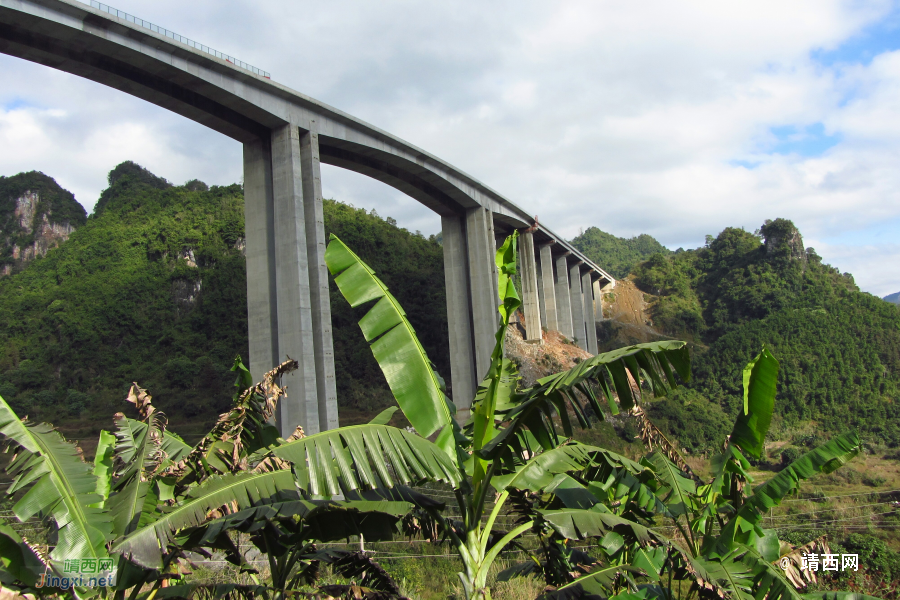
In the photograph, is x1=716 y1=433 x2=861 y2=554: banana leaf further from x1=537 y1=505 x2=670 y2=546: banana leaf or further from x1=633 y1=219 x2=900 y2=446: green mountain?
x1=633 y1=219 x2=900 y2=446: green mountain

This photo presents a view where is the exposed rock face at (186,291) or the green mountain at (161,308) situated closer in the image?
the green mountain at (161,308)

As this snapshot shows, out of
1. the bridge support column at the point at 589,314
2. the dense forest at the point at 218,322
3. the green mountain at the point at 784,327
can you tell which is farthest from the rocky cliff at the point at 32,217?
the green mountain at the point at 784,327

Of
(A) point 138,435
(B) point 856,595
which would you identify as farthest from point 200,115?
(B) point 856,595

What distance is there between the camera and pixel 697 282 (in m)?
61.1

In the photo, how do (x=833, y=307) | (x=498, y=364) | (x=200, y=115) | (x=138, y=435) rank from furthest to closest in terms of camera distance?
(x=833, y=307)
(x=200, y=115)
(x=138, y=435)
(x=498, y=364)

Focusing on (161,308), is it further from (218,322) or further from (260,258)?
(260,258)

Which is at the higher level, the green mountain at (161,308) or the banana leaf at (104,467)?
the green mountain at (161,308)

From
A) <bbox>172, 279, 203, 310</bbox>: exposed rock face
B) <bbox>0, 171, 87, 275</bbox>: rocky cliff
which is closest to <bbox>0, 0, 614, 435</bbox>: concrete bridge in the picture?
<bbox>172, 279, 203, 310</bbox>: exposed rock face

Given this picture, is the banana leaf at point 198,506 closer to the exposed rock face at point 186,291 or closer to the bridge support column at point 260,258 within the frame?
the bridge support column at point 260,258

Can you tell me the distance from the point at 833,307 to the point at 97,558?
50.2m

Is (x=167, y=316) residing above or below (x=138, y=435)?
above

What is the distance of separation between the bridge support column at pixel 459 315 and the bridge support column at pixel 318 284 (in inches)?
412

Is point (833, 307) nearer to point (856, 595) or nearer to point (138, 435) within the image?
point (856, 595)

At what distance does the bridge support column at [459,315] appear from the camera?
27.9 m
